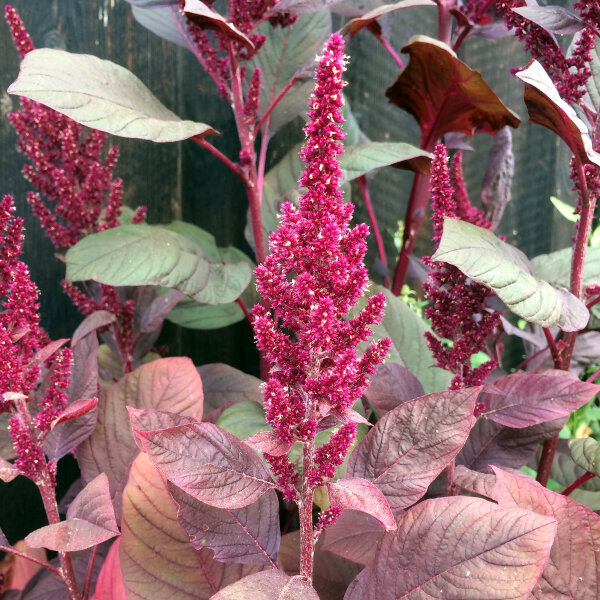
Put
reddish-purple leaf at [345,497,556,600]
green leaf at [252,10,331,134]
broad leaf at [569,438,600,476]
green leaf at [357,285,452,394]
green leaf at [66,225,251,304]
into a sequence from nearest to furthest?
reddish-purple leaf at [345,497,556,600]
broad leaf at [569,438,600,476]
green leaf at [66,225,251,304]
green leaf at [357,285,452,394]
green leaf at [252,10,331,134]

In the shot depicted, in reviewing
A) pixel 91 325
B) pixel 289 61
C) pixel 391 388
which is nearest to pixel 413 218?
pixel 289 61

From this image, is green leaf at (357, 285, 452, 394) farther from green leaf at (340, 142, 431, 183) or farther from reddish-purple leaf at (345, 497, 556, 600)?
reddish-purple leaf at (345, 497, 556, 600)

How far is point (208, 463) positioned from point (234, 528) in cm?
12

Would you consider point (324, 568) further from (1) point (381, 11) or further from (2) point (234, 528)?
(1) point (381, 11)

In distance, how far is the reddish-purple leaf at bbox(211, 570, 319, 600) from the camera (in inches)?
19.2

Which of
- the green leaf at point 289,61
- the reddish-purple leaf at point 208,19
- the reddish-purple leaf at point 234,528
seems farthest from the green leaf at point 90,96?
the reddish-purple leaf at point 234,528

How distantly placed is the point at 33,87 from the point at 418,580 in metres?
0.71

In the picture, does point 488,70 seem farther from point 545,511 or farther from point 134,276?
point 545,511

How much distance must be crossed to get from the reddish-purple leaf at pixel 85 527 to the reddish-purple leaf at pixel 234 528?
3.1 inches

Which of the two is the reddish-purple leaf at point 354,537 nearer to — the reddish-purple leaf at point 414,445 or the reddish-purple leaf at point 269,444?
the reddish-purple leaf at point 414,445

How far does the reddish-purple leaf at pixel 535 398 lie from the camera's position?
71 cm

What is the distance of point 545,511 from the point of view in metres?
0.58

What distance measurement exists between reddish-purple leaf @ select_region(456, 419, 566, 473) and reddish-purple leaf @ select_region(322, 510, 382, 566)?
205 mm

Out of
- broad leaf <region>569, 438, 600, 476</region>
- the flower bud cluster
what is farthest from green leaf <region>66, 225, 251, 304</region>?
broad leaf <region>569, 438, 600, 476</region>
